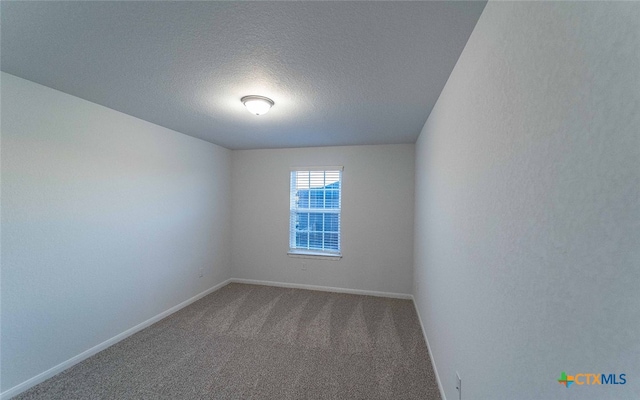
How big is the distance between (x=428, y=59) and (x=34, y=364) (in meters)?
3.78

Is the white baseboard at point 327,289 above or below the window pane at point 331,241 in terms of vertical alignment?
below

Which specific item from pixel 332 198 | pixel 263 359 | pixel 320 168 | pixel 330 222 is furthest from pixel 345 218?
pixel 263 359

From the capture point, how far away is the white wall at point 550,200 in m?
0.49

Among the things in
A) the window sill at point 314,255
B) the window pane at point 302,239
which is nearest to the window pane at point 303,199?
the window pane at point 302,239

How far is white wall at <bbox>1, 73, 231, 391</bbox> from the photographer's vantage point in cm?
188

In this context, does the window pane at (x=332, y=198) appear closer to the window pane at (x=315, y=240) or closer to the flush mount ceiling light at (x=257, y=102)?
the window pane at (x=315, y=240)

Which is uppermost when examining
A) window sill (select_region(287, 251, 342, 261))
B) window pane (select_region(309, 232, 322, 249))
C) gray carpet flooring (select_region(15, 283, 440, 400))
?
window pane (select_region(309, 232, 322, 249))

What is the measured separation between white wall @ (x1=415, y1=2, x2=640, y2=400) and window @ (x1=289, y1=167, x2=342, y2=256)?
111 inches

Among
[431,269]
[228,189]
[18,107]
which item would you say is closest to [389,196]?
[431,269]

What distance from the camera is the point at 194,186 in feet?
12.1

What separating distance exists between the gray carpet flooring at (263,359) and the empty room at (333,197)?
24mm

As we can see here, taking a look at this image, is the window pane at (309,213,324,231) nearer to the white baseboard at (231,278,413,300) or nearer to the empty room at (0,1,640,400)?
the empty room at (0,1,640,400)

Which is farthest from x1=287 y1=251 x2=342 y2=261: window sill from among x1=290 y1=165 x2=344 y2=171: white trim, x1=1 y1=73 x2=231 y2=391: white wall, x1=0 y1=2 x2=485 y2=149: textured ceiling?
x1=0 y1=2 x2=485 y2=149: textured ceiling

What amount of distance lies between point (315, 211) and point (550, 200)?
3671mm
